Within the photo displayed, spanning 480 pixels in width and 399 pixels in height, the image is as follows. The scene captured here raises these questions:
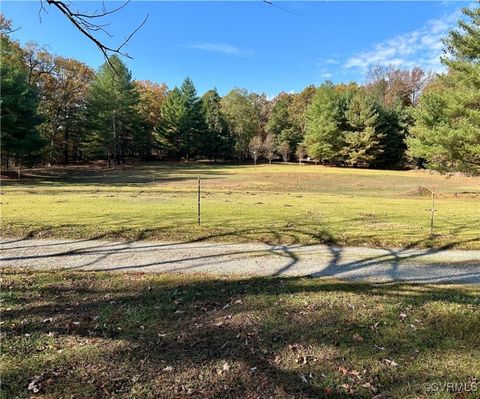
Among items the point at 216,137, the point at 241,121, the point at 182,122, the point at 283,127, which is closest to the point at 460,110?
the point at 182,122

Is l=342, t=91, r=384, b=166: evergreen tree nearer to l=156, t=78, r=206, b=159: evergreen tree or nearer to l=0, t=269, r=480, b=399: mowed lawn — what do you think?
l=156, t=78, r=206, b=159: evergreen tree

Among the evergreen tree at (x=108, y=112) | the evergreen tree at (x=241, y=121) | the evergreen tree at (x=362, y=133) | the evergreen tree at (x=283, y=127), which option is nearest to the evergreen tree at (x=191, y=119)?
the evergreen tree at (x=241, y=121)

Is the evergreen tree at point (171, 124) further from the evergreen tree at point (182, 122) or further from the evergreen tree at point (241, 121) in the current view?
the evergreen tree at point (241, 121)

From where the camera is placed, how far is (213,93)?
7450 cm

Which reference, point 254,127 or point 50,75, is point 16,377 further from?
point 254,127

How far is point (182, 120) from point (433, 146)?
4323 centimetres

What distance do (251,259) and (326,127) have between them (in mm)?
52914

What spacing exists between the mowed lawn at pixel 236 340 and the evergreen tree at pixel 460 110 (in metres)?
16.2

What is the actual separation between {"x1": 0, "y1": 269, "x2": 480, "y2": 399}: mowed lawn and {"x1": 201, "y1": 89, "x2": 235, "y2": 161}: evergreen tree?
2309 inches

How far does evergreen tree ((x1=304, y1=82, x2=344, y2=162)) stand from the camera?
57906 millimetres

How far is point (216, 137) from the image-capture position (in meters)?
64.4

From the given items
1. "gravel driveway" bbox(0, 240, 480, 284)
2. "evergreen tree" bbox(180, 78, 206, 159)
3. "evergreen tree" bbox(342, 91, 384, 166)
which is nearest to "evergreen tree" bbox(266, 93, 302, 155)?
"evergreen tree" bbox(342, 91, 384, 166)

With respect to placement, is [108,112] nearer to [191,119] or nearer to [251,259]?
[191,119]

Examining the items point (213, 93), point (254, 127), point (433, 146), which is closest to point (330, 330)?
point (433, 146)
